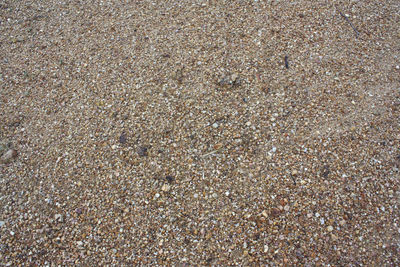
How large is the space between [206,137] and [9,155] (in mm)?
1953

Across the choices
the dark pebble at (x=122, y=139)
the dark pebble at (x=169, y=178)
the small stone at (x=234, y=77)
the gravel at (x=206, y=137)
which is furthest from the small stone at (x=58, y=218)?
the small stone at (x=234, y=77)

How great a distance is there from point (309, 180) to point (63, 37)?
3.39 meters

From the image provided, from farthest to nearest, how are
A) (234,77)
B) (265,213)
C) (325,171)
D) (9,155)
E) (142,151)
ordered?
(234,77) < (9,155) < (142,151) < (325,171) < (265,213)

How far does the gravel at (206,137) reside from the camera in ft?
7.64

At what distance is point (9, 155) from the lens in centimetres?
288

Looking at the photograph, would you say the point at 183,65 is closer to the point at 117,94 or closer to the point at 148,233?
the point at 117,94

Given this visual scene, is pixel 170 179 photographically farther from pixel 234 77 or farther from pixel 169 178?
pixel 234 77

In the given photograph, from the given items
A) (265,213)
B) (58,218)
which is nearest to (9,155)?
(58,218)

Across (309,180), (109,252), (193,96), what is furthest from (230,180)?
(109,252)

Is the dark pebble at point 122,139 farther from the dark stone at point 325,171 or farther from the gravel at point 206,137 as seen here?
the dark stone at point 325,171

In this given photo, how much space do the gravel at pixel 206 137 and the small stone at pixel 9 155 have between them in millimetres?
11

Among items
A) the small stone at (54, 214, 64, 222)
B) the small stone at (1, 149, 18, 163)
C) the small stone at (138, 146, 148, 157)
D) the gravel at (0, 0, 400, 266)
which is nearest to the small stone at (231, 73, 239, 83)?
the gravel at (0, 0, 400, 266)

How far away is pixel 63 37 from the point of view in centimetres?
375

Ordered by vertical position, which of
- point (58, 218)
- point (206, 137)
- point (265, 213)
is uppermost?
point (206, 137)
